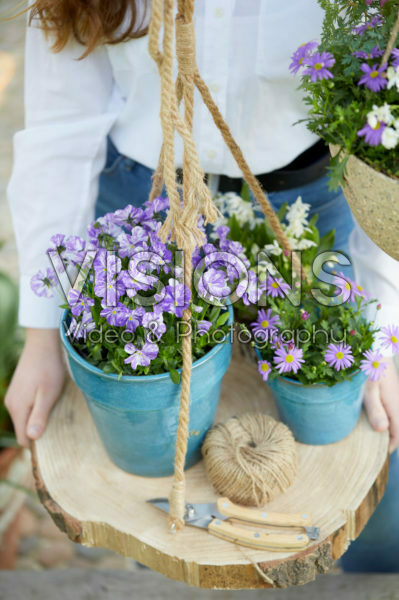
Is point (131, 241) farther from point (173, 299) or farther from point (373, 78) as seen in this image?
point (373, 78)

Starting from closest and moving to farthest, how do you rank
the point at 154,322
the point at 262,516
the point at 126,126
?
the point at 154,322, the point at 262,516, the point at 126,126

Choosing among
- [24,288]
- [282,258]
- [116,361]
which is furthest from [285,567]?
[24,288]

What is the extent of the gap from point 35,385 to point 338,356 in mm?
554

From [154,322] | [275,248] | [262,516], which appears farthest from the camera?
[275,248]

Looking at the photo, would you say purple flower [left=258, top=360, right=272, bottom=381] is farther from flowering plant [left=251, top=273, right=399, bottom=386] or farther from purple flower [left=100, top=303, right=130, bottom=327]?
purple flower [left=100, top=303, right=130, bottom=327]

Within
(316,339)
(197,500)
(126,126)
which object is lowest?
(197,500)

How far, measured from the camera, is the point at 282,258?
1.05 meters

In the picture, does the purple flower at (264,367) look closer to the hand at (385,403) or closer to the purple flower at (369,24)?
the hand at (385,403)

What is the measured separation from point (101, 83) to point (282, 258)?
476 mm

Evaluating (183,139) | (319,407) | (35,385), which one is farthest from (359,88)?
(35,385)

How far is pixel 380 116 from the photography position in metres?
0.58

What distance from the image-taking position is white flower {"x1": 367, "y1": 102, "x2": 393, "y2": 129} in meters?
0.57

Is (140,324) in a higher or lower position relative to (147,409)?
higher

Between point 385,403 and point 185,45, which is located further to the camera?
point 385,403
